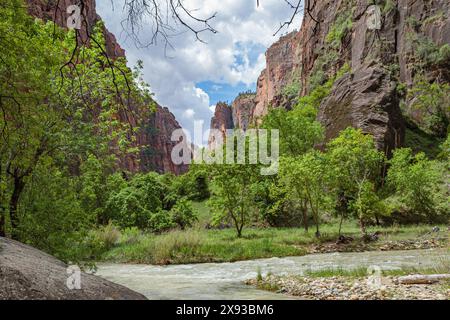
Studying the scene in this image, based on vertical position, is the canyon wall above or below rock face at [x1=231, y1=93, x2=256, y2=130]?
below

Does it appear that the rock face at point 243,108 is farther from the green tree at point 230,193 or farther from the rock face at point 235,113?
the green tree at point 230,193

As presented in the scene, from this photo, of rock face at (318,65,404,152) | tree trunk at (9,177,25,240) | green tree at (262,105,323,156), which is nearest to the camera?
Result: tree trunk at (9,177,25,240)

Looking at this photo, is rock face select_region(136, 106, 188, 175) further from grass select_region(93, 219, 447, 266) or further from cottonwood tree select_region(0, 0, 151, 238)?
cottonwood tree select_region(0, 0, 151, 238)

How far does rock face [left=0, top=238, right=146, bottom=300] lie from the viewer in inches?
156

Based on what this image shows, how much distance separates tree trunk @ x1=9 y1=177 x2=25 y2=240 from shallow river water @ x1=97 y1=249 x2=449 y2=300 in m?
3.14

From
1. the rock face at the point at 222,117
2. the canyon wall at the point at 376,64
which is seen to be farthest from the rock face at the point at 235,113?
the canyon wall at the point at 376,64

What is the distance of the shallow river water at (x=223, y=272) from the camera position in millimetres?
8984

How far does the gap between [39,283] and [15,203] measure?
19.6 ft

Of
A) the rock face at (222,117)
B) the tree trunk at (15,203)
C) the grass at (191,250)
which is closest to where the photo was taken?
the tree trunk at (15,203)

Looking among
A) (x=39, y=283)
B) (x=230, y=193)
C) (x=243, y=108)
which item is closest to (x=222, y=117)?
(x=243, y=108)

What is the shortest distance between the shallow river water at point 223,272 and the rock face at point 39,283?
12.2 feet

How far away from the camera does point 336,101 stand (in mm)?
39438

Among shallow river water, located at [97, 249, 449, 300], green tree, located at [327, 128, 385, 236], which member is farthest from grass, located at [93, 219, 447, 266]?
green tree, located at [327, 128, 385, 236]
